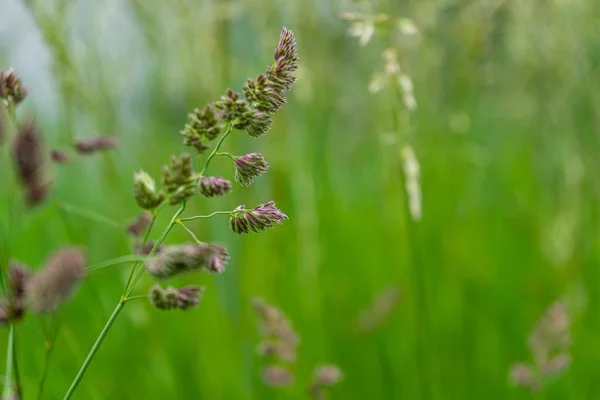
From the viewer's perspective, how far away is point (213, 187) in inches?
24.0

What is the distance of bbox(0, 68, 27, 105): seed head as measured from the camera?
0.66 meters

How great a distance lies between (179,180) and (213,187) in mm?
35

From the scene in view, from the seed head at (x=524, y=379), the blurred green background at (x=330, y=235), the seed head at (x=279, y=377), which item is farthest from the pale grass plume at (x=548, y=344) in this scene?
the seed head at (x=279, y=377)

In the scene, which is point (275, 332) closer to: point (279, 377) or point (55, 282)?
point (279, 377)

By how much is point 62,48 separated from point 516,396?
145 cm

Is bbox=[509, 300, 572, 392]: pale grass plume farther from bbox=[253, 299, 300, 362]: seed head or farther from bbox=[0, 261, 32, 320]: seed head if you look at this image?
bbox=[0, 261, 32, 320]: seed head

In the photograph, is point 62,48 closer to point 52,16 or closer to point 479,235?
point 52,16

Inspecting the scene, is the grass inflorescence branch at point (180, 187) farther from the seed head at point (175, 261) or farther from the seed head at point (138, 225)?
the seed head at point (138, 225)

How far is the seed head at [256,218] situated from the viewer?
0.62 meters

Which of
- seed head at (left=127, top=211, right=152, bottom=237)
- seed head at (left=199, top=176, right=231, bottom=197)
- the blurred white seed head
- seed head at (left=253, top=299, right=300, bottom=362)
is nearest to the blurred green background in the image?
the blurred white seed head

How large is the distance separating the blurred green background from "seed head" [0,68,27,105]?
2.50 ft

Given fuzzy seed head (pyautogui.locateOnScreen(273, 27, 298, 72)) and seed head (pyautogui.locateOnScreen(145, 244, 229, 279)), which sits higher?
fuzzy seed head (pyautogui.locateOnScreen(273, 27, 298, 72))

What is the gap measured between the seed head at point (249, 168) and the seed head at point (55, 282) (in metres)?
0.21

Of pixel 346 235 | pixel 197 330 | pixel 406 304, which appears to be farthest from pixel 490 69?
pixel 197 330
